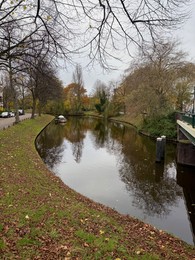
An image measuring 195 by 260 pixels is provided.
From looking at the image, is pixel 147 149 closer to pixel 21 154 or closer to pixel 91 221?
pixel 21 154

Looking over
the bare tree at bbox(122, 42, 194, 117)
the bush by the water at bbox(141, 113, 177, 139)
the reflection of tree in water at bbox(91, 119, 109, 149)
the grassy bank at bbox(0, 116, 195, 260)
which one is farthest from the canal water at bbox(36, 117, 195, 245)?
the bare tree at bbox(122, 42, 194, 117)

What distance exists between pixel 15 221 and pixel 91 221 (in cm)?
197

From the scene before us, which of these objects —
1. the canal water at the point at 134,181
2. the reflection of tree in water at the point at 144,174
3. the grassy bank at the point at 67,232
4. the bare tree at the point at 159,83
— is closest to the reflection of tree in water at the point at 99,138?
the reflection of tree in water at the point at 144,174

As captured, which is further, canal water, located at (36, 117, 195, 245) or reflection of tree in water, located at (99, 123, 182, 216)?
reflection of tree in water, located at (99, 123, 182, 216)

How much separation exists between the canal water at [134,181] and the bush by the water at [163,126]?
21.0ft

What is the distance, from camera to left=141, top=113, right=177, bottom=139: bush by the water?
30.0m

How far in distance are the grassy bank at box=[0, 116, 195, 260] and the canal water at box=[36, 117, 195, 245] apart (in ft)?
7.81

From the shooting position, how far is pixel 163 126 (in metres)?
31.1

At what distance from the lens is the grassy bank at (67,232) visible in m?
5.12

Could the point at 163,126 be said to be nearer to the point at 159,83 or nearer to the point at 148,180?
the point at 159,83

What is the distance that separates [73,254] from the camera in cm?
503

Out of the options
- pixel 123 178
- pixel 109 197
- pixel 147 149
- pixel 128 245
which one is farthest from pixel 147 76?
pixel 128 245

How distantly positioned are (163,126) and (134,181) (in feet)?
59.5

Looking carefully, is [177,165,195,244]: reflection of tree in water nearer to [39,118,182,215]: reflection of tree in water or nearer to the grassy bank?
[39,118,182,215]: reflection of tree in water
